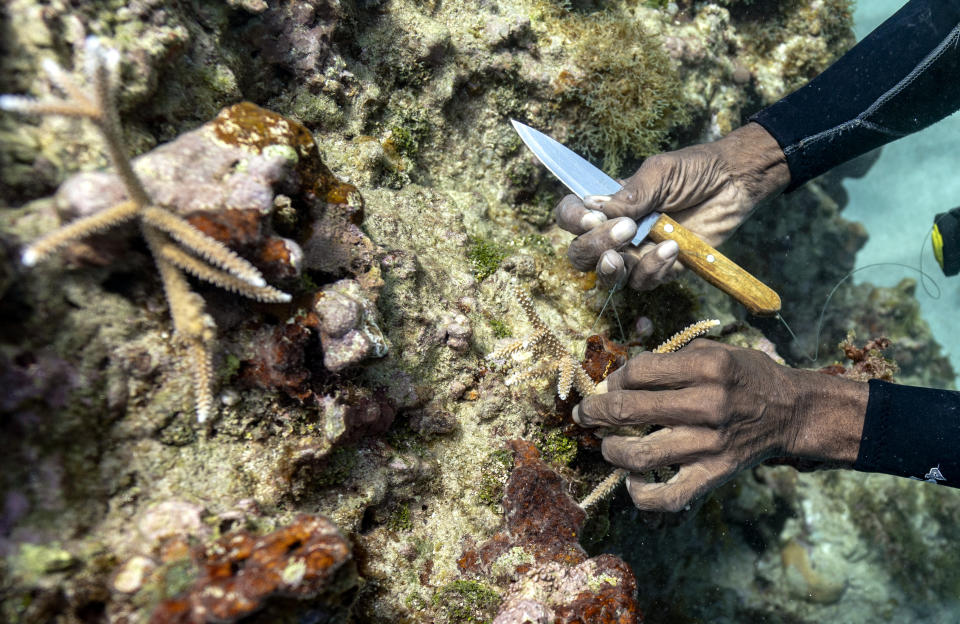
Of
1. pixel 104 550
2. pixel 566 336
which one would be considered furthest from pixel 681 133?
Result: pixel 104 550

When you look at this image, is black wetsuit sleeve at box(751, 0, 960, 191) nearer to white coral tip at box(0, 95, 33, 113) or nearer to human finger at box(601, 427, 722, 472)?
human finger at box(601, 427, 722, 472)

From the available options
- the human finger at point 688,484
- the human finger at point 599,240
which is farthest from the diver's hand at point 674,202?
the human finger at point 688,484

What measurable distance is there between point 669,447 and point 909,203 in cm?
724

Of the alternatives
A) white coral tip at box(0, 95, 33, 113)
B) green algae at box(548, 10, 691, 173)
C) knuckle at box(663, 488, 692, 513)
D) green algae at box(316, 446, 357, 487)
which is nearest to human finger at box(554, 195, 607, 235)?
green algae at box(548, 10, 691, 173)

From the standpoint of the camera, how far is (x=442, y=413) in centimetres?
261

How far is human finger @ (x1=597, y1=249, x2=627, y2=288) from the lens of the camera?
2.75m

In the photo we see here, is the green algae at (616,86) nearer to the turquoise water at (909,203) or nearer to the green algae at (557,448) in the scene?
the green algae at (557,448)

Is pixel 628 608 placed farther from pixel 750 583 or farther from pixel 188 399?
pixel 750 583

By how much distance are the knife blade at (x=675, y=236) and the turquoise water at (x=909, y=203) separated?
212 inches

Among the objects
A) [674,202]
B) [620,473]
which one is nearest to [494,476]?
[620,473]

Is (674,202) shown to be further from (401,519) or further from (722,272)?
(401,519)

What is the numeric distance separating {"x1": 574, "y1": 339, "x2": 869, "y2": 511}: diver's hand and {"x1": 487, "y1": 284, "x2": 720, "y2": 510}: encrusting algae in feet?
0.34

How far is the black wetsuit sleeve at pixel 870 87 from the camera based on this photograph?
331 centimetres

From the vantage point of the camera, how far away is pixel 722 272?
9.44ft
